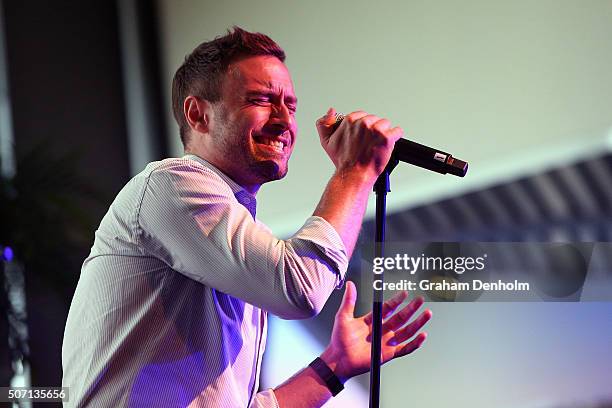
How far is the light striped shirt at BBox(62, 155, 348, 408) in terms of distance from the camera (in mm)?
1232

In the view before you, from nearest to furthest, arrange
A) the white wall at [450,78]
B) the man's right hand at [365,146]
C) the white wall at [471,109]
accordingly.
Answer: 1. the man's right hand at [365,146]
2. the white wall at [471,109]
3. the white wall at [450,78]

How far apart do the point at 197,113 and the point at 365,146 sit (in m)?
0.40

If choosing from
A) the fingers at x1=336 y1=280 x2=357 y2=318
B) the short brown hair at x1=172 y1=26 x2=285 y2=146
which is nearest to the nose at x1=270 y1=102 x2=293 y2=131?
the short brown hair at x1=172 y1=26 x2=285 y2=146

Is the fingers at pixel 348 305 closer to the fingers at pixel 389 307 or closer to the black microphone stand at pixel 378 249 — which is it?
the fingers at pixel 389 307

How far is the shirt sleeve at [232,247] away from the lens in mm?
1221

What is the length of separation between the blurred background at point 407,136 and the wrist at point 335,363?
265 millimetres

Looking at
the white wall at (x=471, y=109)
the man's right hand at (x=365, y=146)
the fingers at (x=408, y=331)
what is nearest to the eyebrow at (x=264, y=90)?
the man's right hand at (x=365, y=146)

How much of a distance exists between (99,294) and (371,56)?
133cm

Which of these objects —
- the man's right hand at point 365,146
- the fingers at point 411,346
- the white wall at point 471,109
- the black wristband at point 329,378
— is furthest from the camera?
the white wall at point 471,109

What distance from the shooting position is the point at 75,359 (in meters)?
1.36

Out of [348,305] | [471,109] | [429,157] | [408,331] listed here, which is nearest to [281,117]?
[429,157]

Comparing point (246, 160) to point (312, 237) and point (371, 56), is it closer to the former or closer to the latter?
→ point (312, 237)

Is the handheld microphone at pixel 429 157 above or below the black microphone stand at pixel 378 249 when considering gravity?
above

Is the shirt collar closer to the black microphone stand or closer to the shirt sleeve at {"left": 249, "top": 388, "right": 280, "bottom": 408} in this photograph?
the black microphone stand
